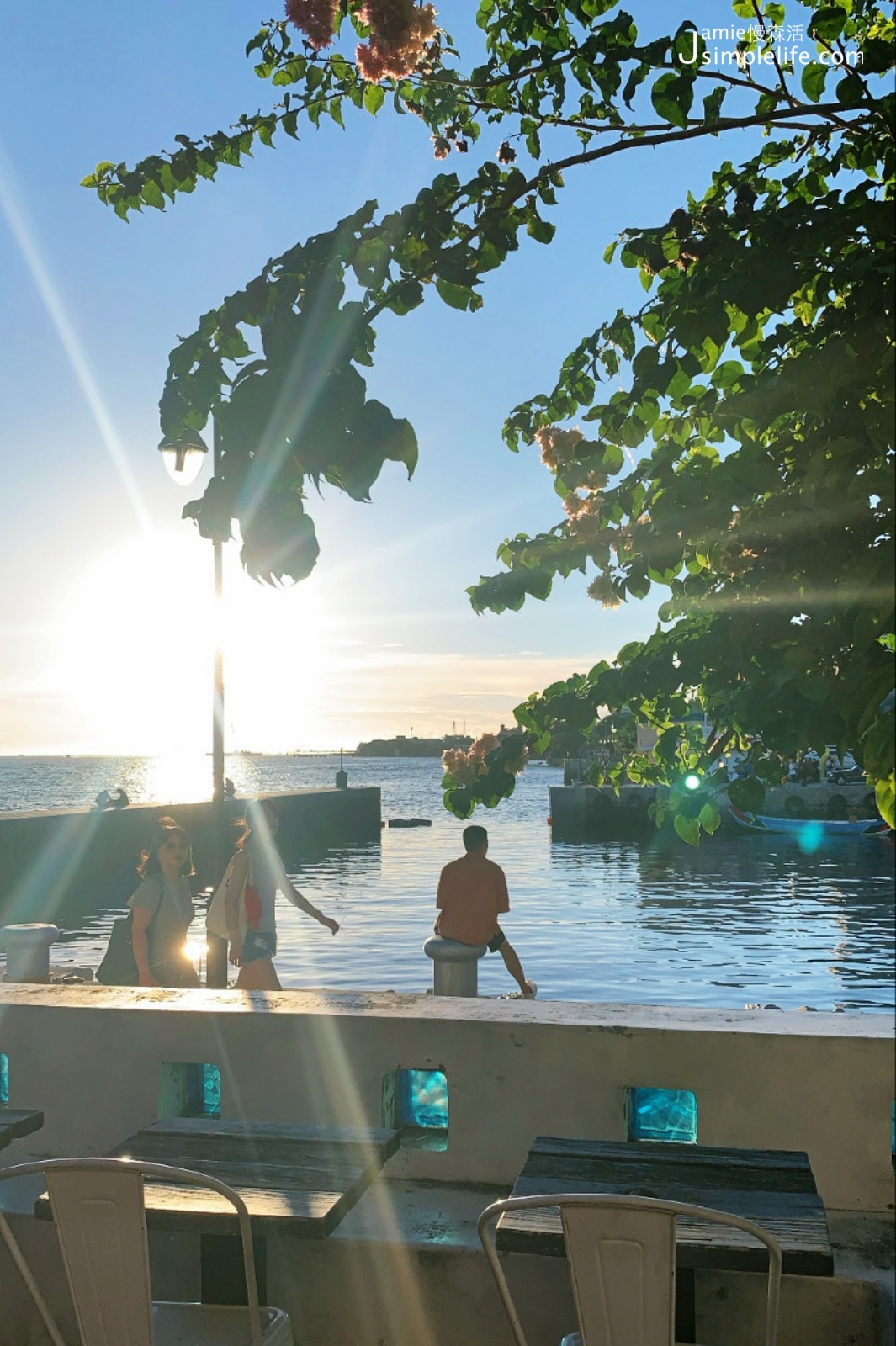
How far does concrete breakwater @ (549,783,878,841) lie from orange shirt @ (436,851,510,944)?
58079 millimetres

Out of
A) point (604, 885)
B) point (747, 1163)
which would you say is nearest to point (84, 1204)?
point (747, 1163)

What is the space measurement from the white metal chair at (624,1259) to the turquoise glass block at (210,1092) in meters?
2.18

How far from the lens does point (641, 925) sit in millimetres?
34000

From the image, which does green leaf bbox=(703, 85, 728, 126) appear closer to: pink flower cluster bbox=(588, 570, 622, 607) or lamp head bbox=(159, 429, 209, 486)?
pink flower cluster bbox=(588, 570, 622, 607)

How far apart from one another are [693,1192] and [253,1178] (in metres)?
1.32

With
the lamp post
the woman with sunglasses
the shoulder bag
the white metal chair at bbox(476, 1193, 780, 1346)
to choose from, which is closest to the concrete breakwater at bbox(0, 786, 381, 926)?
the lamp post

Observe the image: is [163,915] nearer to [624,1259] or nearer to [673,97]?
[624,1259]

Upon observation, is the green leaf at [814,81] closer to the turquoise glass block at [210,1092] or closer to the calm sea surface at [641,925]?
the turquoise glass block at [210,1092]

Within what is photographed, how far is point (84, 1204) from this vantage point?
336 cm

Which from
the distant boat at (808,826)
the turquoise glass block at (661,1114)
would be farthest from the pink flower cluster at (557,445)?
the distant boat at (808,826)

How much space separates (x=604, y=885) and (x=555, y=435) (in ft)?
134

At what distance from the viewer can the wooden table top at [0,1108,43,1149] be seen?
432 cm

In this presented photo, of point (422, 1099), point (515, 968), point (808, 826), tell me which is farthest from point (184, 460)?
point (808, 826)

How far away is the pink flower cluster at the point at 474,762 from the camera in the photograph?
4.61 metres
